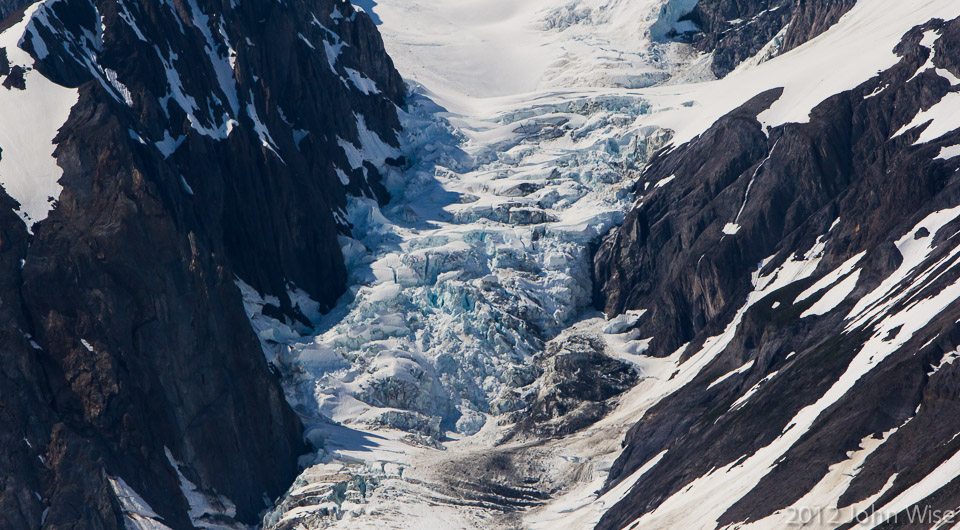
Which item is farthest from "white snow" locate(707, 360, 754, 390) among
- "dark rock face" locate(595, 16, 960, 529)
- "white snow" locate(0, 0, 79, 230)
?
"white snow" locate(0, 0, 79, 230)

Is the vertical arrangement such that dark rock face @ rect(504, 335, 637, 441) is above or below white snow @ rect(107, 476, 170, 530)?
below

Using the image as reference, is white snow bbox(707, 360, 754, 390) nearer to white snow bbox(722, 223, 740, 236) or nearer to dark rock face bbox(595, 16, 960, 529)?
dark rock face bbox(595, 16, 960, 529)

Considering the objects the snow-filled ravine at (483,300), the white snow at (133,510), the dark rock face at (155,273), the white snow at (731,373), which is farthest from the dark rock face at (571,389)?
the white snow at (133,510)

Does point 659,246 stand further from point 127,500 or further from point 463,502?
point 127,500

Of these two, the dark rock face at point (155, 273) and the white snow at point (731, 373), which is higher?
the dark rock face at point (155, 273)

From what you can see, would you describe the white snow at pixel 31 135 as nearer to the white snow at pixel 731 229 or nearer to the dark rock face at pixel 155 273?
the dark rock face at pixel 155 273

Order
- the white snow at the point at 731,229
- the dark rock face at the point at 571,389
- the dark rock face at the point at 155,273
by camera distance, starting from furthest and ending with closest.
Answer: the white snow at the point at 731,229, the dark rock face at the point at 571,389, the dark rock face at the point at 155,273
